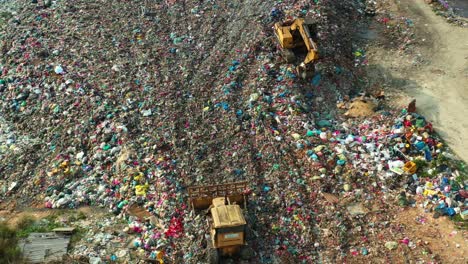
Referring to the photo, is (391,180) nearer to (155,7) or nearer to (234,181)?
(234,181)

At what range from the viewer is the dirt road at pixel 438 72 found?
410 inches

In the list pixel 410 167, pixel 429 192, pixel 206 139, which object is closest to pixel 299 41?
pixel 206 139

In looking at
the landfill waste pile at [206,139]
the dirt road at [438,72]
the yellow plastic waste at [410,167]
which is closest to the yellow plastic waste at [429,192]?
the landfill waste pile at [206,139]

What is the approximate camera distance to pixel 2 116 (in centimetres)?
1074

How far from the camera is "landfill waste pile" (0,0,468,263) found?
25.8 ft

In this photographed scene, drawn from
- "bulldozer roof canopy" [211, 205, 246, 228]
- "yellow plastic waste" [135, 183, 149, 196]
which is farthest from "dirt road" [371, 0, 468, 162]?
"yellow plastic waste" [135, 183, 149, 196]

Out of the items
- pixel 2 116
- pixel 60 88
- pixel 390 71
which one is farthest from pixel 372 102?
pixel 2 116

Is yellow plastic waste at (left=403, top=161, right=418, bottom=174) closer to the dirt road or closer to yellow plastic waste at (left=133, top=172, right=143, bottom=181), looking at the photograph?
the dirt road

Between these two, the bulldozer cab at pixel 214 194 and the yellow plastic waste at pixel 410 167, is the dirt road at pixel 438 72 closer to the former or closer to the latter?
the yellow plastic waste at pixel 410 167

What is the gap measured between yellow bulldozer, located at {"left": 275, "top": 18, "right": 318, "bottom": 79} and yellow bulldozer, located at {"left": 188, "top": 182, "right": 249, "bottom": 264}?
13.0 ft

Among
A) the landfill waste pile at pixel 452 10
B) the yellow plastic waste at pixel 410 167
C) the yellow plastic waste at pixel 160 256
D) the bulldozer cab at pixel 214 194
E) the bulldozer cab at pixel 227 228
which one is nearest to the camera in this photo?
the bulldozer cab at pixel 227 228

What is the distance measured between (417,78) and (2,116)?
32.0ft

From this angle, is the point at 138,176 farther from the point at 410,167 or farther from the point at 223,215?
the point at 410,167

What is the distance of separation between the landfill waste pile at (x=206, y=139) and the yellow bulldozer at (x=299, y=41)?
237 millimetres
